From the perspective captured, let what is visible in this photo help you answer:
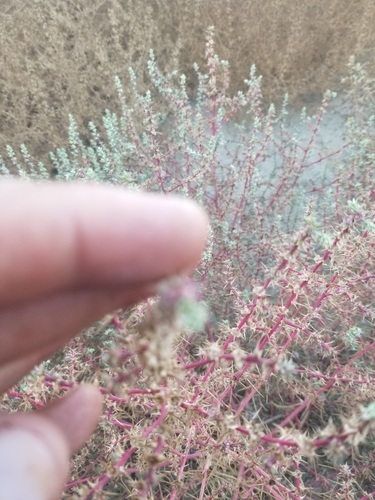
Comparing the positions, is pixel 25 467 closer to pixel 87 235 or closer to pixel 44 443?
pixel 44 443

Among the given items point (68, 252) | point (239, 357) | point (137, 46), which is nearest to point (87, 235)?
point (68, 252)

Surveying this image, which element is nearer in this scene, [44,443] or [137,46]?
[44,443]

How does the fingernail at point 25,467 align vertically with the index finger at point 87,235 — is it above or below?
below

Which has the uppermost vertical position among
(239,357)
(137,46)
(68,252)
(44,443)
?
(137,46)

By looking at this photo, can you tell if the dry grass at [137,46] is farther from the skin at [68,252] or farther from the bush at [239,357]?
the skin at [68,252]

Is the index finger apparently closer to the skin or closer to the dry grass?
the skin

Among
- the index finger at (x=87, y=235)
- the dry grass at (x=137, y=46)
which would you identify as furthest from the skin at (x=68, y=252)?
the dry grass at (x=137, y=46)

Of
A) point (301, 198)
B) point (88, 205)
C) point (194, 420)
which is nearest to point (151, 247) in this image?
point (88, 205)

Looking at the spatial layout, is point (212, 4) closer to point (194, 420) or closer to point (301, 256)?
point (301, 256)
